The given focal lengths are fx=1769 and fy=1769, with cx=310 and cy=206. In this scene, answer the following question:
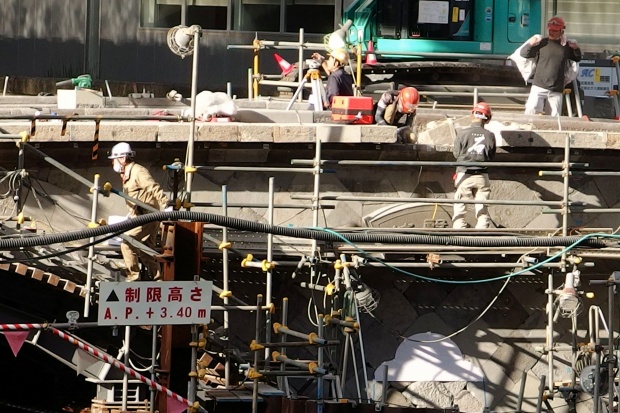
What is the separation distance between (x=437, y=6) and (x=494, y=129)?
5.04 m

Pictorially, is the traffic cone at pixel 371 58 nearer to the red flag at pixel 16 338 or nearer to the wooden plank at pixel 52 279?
the wooden plank at pixel 52 279

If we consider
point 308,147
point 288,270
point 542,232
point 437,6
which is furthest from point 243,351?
point 437,6

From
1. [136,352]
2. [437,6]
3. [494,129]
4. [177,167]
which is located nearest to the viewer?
[177,167]

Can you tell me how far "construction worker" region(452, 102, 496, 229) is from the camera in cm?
2073

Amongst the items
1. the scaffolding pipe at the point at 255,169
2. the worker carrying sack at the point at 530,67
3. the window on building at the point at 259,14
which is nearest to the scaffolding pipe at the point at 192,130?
the scaffolding pipe at the point at 255,169

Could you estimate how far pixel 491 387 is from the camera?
21.8 meters

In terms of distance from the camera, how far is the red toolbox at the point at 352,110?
69.5 feet

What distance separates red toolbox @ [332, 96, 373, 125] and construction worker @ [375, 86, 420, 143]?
394 millimetres

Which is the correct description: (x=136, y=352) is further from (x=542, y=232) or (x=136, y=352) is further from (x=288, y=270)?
(x=542, y=232)

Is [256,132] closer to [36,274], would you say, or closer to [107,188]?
[107,188]

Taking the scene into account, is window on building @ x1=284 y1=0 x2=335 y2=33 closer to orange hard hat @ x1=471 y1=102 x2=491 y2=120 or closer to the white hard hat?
orange hard hat @ x1=471 y1=102 x2=491 y2=120

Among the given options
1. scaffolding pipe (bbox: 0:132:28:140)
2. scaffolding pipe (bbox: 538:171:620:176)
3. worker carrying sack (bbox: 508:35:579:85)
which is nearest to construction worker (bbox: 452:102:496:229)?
scaffolding pipe (bbox: 538:171:620:176)

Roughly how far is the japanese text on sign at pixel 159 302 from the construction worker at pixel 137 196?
13.5 ft

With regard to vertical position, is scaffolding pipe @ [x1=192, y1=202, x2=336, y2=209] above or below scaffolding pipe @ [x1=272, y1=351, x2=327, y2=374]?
above
